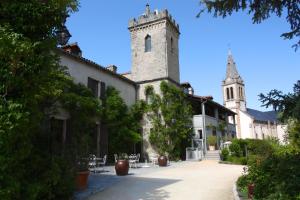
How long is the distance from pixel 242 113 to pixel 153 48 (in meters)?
41.2

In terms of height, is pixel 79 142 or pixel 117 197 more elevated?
pixel 79 142

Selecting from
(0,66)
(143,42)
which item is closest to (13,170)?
(0,66)

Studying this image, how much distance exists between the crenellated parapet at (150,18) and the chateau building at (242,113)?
126 ft

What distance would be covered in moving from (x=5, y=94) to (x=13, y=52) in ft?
2.86

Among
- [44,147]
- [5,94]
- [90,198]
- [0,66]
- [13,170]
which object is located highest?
[0,66]

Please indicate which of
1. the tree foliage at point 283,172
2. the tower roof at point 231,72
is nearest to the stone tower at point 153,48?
the tree foliage at point 283,172

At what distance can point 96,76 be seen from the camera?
20.6 metres

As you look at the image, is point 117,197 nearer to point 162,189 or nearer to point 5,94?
point 162,189

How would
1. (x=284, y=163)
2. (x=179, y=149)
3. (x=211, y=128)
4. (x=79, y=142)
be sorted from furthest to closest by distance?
1. (x=211, y=128)
2. (x=179, y=149)
3. (x=79, y=142)
4. (x=284, y=163)

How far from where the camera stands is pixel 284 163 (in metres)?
7.68

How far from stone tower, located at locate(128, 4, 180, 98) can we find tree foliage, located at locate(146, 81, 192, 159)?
1290mm

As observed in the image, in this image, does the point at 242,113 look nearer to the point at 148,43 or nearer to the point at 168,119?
the point at 148,43

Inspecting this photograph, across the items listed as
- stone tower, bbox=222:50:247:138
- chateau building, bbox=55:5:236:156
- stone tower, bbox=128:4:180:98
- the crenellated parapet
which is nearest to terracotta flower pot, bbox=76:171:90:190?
chateau building, bbox=55:5:236:156

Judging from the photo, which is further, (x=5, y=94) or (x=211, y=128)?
(x=211, y=128)
